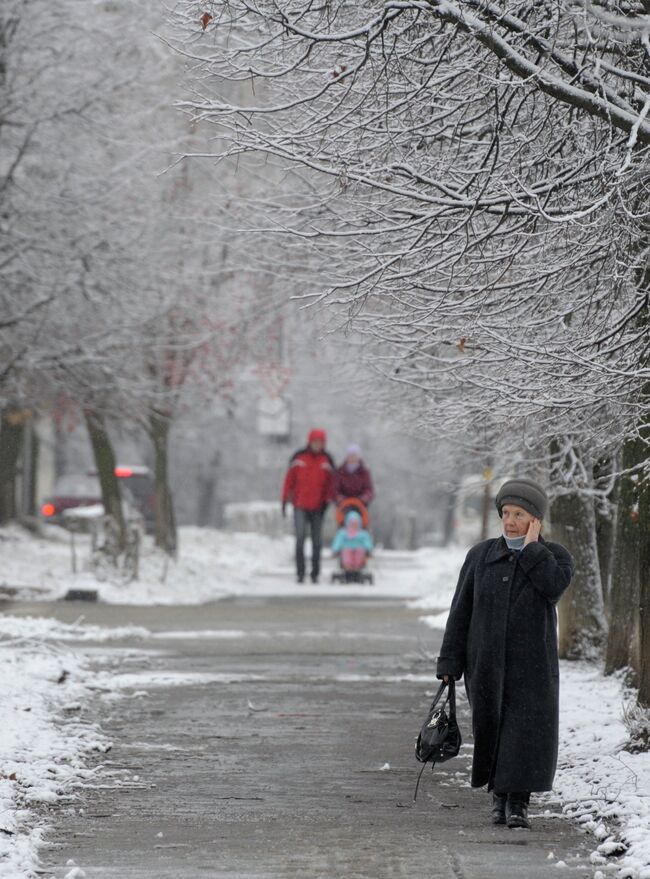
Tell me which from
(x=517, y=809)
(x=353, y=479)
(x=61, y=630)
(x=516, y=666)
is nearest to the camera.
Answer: (x=517, y=809)

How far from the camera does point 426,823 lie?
7402mm

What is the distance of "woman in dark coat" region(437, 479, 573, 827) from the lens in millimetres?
7406

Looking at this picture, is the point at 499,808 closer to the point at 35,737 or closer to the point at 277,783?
the point at 277,783

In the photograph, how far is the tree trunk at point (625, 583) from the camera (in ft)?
33.9

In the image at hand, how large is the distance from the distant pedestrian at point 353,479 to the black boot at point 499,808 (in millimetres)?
16286

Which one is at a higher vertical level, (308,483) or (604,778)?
(308,483)

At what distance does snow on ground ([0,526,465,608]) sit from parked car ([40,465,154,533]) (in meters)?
2.42

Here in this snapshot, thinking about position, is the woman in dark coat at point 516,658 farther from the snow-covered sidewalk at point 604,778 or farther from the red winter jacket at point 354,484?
the red winter jacket at point 354,484

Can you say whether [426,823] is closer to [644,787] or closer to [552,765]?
[552,765]

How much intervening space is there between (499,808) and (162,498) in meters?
21.4

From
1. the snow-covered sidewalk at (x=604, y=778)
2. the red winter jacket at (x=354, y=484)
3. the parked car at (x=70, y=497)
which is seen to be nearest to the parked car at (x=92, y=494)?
the parked car at (x=70, y=497)

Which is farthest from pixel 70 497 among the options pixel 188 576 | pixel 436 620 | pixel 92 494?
pixel 436 620

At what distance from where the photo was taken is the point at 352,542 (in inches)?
987

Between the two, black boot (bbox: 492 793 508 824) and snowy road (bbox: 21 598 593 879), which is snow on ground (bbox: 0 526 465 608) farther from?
black boot (bbox: 492 793 508 824)
